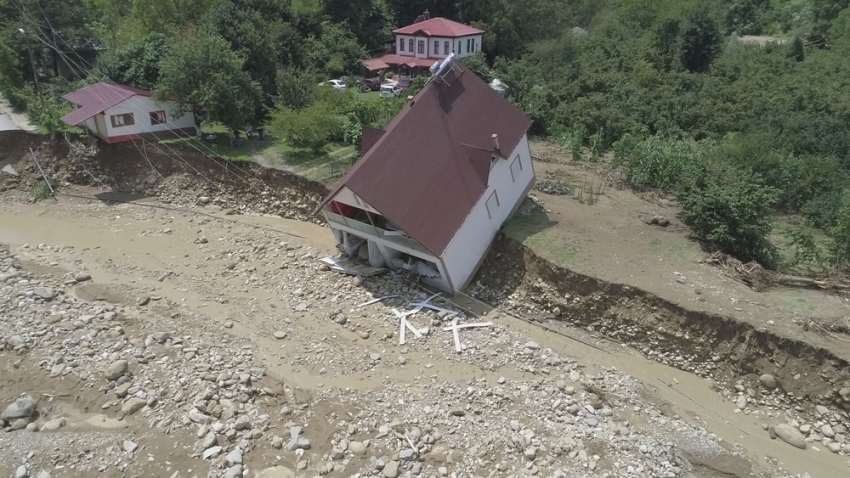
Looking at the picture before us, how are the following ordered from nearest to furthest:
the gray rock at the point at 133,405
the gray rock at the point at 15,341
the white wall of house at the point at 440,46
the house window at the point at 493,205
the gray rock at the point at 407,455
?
the gray rock at the point at 407,455
the gray rock at the point at 133,405
the gray rock at the point at 15,341
the house window at the point at 493,205
the white wall of house at the point at 440,46

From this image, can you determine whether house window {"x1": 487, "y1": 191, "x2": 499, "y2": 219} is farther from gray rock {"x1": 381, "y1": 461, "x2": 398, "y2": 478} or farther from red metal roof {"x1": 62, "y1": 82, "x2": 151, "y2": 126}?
red metal roof {"x1": 62, "y1": 82, "x2": 151, "y2": 126}

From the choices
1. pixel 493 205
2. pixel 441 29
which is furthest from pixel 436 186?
pixel 441 29

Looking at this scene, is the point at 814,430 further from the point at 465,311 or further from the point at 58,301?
the point at 58,301

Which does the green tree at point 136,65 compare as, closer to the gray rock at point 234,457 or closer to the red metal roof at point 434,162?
the red metal roof at point 434,162

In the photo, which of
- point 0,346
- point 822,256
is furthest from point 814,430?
point 0,346

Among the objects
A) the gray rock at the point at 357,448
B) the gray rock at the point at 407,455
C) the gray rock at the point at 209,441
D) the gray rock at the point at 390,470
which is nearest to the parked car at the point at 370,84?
the gray rock at the point at 209,441

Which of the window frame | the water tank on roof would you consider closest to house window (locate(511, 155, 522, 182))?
the water tank on roof

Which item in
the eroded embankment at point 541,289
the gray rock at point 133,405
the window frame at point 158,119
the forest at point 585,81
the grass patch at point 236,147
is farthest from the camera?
the window frame at point 158,119
